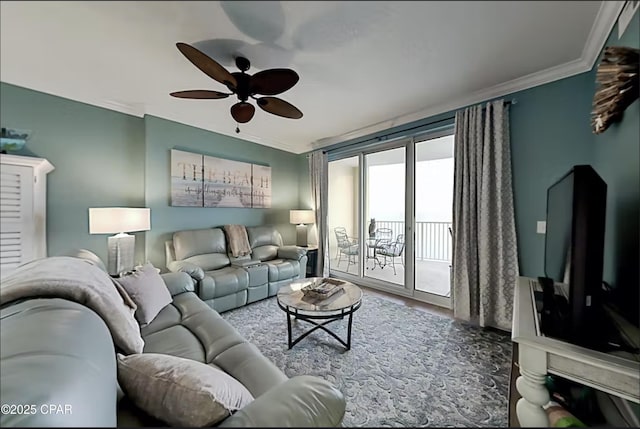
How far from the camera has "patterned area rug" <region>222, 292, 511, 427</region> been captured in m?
1.38

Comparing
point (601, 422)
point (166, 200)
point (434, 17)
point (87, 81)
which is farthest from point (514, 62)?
point (166, 200)

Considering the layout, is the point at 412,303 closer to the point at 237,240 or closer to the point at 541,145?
the point at 541,145

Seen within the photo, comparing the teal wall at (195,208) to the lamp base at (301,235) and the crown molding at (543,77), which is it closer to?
the lamp base at (301,235)

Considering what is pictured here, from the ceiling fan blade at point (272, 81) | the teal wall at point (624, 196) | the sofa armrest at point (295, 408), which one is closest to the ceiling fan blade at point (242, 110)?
the ceiling fan blade at point (272, 81)

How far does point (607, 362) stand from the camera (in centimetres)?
81

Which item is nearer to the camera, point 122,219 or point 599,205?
point 599,205

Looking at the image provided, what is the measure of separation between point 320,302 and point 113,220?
212 cm

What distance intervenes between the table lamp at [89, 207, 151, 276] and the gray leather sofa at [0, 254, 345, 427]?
1.67 m

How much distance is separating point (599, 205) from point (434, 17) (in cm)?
128

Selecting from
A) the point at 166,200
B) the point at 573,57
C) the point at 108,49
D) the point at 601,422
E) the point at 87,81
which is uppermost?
the point at 573,57

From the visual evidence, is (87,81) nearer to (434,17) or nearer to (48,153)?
(48,153)

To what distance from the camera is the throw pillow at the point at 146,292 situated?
154 cm

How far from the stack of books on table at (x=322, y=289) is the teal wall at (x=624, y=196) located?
1.74 m

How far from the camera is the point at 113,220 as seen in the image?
2.26 meters
